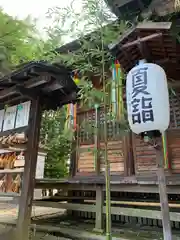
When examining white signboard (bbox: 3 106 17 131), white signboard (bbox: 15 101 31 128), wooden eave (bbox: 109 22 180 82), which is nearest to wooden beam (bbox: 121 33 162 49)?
wooden eave (bbox: 109 22 180 82)

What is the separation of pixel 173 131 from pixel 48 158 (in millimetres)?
9616

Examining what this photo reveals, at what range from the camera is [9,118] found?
4984mm

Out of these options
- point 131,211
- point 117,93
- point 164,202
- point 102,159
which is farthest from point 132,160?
point 164,202

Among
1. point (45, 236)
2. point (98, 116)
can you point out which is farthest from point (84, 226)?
point (98, 116)

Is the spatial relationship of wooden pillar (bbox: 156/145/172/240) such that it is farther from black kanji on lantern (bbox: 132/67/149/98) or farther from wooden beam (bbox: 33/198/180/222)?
wooden beam (bbox: 33/198/180/222)

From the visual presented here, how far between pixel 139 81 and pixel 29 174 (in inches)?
109

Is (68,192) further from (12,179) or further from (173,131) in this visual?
(173,131)

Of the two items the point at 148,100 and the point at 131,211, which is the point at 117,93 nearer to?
the point at 148,100

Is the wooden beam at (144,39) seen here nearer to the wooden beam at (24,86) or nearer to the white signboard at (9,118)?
the wooden beam at (24,86)

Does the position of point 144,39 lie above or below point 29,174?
above

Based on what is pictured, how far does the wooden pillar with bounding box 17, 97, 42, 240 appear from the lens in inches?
161

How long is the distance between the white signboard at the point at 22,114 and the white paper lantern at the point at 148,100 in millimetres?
2326

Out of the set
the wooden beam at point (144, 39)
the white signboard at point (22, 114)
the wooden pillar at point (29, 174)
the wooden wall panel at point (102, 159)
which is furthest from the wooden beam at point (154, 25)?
the wooden wall panel at point (102, 159)

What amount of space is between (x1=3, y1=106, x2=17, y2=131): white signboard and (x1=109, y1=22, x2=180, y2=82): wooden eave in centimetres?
260
